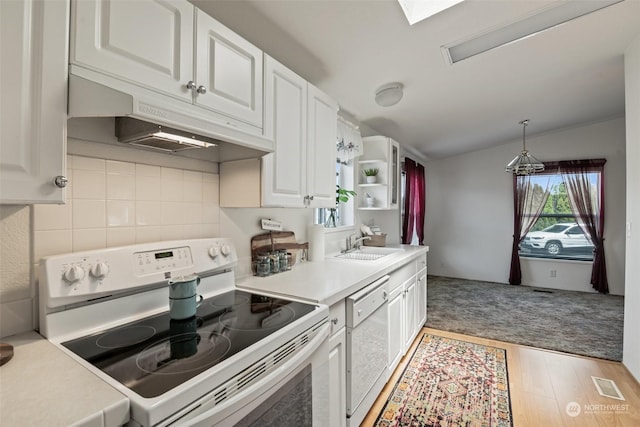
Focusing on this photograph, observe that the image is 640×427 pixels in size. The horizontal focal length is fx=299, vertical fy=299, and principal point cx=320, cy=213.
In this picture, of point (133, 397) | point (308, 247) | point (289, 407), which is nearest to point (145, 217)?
point (133, 397)

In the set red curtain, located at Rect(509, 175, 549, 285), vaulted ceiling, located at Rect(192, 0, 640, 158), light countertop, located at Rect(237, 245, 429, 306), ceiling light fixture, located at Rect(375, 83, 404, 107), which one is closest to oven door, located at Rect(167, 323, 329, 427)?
light countertop, located at Rect(237, 245, 429, 306)

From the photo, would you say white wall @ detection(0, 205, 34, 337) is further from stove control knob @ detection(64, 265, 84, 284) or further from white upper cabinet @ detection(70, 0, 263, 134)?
white upper cabinet @ detection(70, 0, 263, 134)

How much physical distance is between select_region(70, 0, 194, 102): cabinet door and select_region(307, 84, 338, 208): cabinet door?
820mm

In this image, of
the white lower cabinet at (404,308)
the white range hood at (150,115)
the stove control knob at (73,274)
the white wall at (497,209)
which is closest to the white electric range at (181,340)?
the stove control knob at (73,274)

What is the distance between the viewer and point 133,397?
63cm

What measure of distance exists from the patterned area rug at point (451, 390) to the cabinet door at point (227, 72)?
1.93 metres

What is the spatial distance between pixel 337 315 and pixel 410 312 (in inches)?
56.2

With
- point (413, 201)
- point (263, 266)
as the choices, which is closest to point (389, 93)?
point (263, 266)

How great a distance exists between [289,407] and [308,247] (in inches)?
52.2

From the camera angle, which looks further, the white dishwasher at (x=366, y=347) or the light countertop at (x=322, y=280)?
the white dishwasher at (x=366, y=347)

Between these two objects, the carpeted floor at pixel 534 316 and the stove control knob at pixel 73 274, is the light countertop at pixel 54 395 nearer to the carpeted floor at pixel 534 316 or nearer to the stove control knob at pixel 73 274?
the stove control knob at pixel 73 274

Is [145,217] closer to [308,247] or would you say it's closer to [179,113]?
[179,113]

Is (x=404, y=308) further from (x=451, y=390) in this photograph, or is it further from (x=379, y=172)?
(x=379, y=172)

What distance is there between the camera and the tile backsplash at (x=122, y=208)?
40.6 inches
